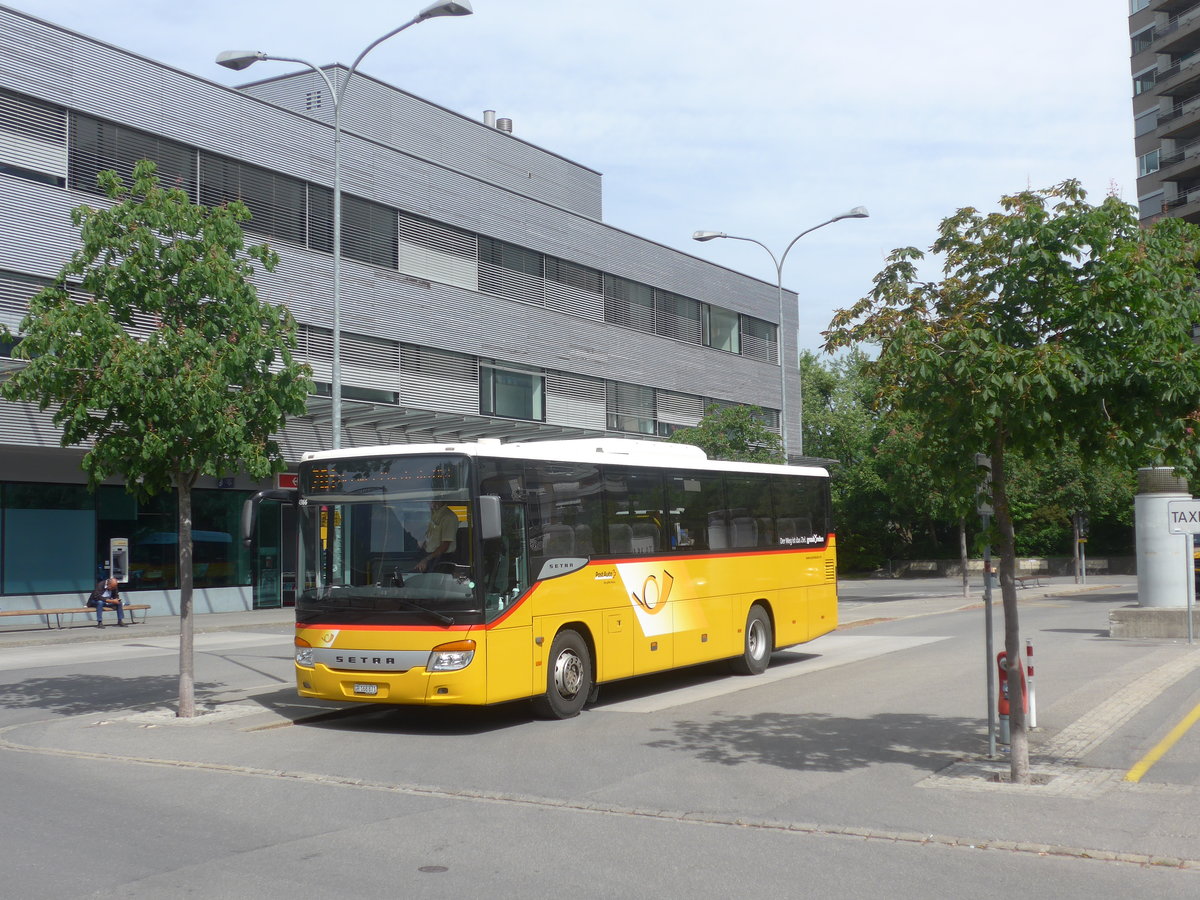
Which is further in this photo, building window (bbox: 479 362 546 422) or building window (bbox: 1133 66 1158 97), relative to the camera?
building window (bbox: 1133 66 1158 97)

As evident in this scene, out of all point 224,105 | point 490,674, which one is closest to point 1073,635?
point 490,674

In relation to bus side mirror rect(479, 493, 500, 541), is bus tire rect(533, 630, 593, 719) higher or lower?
lower

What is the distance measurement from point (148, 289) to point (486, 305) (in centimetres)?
2460

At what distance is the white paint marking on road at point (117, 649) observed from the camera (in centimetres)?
2095

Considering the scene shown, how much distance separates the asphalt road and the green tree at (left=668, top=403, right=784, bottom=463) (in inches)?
607

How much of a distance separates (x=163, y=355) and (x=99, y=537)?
64.1 feet

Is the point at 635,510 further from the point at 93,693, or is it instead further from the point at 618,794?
the point at 93,693

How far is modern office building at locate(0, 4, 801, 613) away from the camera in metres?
27.2

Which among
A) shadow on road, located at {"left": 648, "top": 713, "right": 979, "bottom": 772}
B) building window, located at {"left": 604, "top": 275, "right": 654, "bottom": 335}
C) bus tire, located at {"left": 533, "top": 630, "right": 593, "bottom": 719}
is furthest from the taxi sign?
building window, located at {"left": 604, "top": 275, "right": 654, "bottom": 335}

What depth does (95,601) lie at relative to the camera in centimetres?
2798

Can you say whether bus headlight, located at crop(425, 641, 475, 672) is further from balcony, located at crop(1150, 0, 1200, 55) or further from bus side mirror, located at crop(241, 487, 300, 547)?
balcony, located at crop(1150, 0, 1200, 55)

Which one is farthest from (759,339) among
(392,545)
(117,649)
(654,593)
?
(392,545)

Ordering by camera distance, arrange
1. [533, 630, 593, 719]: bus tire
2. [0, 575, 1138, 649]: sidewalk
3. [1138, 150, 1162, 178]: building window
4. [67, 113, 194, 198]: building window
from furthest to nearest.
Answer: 1. [1138, 150, 1162, 178]: building window
2. [67, 113, 194, 198]: building window
3. [0, 575, 1138, 649]: sidewalk
4. [533, 630, 593, 719]: bus tire

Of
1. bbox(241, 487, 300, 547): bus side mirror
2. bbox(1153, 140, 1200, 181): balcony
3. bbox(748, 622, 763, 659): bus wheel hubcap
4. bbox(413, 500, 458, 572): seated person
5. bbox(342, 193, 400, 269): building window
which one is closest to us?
bbox(413, 500, 458, 572): seated person
